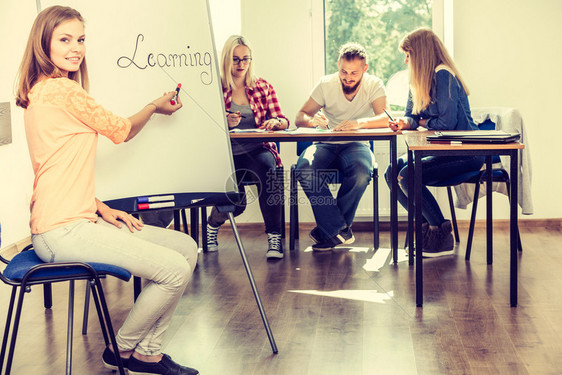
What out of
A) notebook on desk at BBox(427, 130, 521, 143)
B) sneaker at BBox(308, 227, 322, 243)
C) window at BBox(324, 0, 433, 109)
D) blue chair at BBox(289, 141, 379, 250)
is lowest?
sneaker at BBox(308, 227, 322, 243)

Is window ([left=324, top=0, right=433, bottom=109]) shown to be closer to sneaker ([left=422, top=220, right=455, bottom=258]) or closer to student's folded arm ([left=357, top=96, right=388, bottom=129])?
student's folded arm ([left=357, top=96, right=388, bottom=129])

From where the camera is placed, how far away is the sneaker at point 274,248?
12.1 feet

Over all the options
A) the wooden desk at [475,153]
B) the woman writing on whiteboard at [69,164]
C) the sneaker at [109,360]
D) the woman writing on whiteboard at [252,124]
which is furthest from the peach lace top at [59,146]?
the woman writing on whiteboard at [252,124]

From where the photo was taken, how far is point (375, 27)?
4.58m

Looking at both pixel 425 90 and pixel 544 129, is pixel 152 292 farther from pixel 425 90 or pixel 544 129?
pixel 544 129

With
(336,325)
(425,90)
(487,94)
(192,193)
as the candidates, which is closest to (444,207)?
(487,94)

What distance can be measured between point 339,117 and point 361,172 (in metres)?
0.44

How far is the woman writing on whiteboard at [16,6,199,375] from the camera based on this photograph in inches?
72.1

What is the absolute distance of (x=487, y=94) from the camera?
4.34 meters

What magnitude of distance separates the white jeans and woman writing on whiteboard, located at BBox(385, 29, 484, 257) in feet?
5.44

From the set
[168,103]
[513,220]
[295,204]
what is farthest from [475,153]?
[295,204]

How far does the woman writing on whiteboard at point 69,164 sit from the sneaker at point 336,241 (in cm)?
194

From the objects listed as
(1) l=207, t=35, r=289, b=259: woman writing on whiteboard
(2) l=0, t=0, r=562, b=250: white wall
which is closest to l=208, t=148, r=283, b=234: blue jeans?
(1) l=207, t=35, r=289, b=259: woman writing on whiteboard

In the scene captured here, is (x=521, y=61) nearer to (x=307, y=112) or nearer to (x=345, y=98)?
(x=345, y=98)
